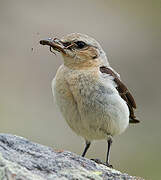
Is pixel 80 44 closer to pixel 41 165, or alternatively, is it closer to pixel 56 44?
pixel 56 44

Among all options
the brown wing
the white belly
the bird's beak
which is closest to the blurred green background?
the brown wing

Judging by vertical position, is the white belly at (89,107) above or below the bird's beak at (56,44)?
below

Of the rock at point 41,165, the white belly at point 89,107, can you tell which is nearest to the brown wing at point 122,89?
the white belly at point 89,107

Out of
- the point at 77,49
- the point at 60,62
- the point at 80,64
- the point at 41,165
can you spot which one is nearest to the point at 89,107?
the point at 80,64

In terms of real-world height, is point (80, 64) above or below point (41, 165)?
above

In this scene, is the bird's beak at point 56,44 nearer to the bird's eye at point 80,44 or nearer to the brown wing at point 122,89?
the bird's eye at point 80,44

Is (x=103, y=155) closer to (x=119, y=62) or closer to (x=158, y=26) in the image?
(x=119, y=62)

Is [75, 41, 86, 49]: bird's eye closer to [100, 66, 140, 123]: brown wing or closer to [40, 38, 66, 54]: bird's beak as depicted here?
[40, 38, 66, 54]: bird's beak

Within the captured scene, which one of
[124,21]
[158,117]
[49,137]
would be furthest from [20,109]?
[124,21]
